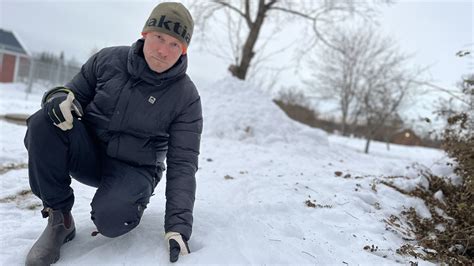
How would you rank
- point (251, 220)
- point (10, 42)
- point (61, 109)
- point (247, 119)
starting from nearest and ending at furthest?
point (61, 109) → point (251, 220) → point (247, 119) → point (10, 42)

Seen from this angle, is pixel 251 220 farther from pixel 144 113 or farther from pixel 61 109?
pixel 61 109

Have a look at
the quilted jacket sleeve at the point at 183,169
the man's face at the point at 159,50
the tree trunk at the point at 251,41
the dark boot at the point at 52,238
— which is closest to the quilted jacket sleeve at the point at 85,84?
the man's face at the point at 159,50

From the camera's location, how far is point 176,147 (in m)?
2.07

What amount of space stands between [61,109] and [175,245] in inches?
35.8

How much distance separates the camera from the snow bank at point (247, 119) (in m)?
7.74

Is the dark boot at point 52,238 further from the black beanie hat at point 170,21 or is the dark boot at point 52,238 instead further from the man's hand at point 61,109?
the black beanie hat at point 170,21

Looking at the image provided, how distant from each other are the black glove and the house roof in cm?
2796

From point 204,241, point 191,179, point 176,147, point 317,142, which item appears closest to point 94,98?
point 176,147

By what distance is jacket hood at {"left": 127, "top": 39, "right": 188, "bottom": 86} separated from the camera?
207 cm

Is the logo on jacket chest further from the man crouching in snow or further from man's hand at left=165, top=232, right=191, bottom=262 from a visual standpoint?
man's hand at left=165, top=232, right=191, bottom=262

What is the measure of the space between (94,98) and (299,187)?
214 cm

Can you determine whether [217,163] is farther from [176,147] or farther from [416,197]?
[176,147]

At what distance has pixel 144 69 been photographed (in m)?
2.06

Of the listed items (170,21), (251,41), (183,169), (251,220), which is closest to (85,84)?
(170,21)
